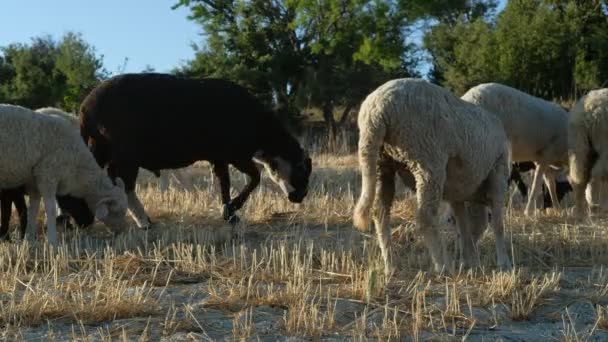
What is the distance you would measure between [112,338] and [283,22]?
130 ft

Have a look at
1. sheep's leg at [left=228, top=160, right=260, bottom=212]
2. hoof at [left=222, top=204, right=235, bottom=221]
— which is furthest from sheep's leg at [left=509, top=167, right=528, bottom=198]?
hoof at [left=222, top=204, right=235, bottom=221]

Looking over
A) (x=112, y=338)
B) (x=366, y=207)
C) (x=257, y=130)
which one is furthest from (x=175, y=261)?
(x=257, y=130)

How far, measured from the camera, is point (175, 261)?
8227 mm

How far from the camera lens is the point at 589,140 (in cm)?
1215

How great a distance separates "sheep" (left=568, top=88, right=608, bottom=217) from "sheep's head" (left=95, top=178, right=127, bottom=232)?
19.2 ft

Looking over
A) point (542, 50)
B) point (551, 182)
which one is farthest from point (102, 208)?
point (542, 50)

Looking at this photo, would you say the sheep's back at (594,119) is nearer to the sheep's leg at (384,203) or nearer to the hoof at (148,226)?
the sheep's leg at (384,203)

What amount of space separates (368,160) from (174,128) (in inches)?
183

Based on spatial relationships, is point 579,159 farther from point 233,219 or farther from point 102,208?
point 102,208

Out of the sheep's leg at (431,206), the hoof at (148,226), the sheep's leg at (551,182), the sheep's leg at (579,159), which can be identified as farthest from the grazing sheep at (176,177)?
the sheep's leg at (431,206)

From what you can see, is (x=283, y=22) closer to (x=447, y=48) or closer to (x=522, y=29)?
(x=447, y=48)

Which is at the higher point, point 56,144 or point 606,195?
point 56,144

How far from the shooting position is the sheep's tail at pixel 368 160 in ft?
25.5

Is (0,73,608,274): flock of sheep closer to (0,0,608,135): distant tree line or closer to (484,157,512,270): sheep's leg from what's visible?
(484,157,512,270): sheep's leg
